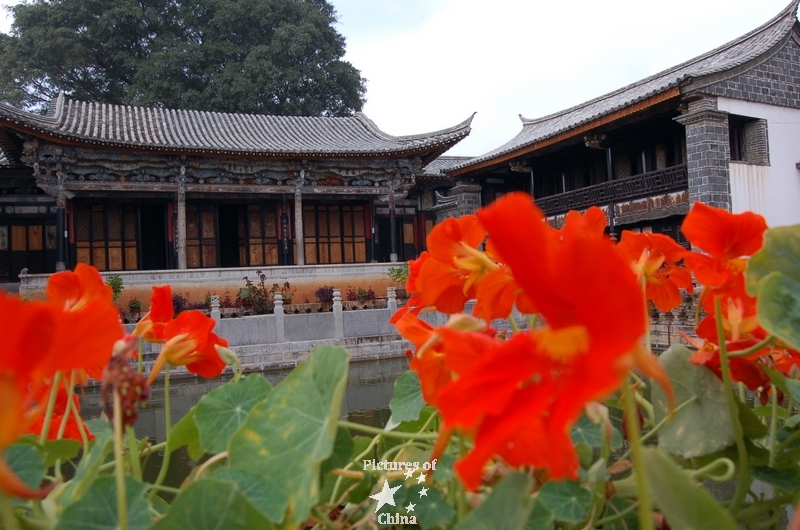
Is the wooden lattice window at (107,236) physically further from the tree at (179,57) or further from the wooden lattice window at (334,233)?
the tree at (179,57)

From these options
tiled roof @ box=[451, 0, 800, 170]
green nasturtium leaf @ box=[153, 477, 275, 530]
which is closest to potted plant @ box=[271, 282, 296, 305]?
tiled roof @ box=[451, 0, 800, 170]

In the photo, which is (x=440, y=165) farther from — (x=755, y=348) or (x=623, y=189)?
(x=755, y=348)

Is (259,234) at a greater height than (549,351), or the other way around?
(259,234)

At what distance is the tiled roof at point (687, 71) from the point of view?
8766 mm

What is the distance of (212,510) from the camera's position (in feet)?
0.99

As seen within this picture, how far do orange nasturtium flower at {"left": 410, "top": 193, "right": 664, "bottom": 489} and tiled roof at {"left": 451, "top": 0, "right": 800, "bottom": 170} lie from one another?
903 cm

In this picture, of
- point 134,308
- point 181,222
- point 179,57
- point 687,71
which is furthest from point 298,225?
point 179,57

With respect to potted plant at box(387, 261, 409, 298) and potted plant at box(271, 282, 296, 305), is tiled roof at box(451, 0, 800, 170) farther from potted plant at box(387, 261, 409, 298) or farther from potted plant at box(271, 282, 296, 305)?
potted plant at box(271, 282, 296, 305)

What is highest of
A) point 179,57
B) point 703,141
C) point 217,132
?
point 179,57

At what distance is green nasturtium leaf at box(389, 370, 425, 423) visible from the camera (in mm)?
625

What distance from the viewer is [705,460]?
0.52 metres

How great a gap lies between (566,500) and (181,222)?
12.2 m

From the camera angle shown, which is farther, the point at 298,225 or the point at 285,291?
the point at 298,225

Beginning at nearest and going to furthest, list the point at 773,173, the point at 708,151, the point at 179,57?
the point at 708,151, the point at 773,173, the point at 179,57
